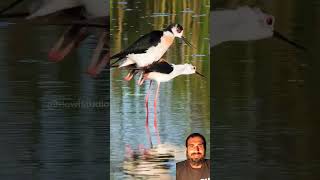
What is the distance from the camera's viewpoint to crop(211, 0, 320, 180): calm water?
4.28 metres

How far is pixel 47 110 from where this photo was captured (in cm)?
413

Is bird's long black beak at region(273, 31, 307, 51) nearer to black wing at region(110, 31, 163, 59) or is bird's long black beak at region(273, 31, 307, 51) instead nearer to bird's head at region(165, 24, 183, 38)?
bird's head at region(165, 24, 183, 38)

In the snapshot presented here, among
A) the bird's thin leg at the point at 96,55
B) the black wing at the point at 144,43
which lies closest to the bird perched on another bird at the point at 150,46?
the black wing at the point at 144,43

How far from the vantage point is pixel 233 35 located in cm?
428

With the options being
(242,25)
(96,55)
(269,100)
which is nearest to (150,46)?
(96,55)

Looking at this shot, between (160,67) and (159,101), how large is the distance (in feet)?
0.79

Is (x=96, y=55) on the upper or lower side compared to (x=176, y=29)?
lower

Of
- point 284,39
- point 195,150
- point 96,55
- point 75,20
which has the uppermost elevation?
point 75,20

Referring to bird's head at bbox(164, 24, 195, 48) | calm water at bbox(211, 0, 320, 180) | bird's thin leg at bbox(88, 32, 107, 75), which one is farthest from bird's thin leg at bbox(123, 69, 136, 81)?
calm water at bbox(211, 0, 320, 180)

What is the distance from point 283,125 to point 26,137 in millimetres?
1800

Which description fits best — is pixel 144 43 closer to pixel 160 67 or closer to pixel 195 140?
pixel 160 67

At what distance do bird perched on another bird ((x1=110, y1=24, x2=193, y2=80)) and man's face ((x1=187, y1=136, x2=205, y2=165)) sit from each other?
0.63 meters

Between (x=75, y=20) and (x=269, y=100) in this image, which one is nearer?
(x=75, y=20)

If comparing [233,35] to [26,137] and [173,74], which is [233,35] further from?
[26,137]
